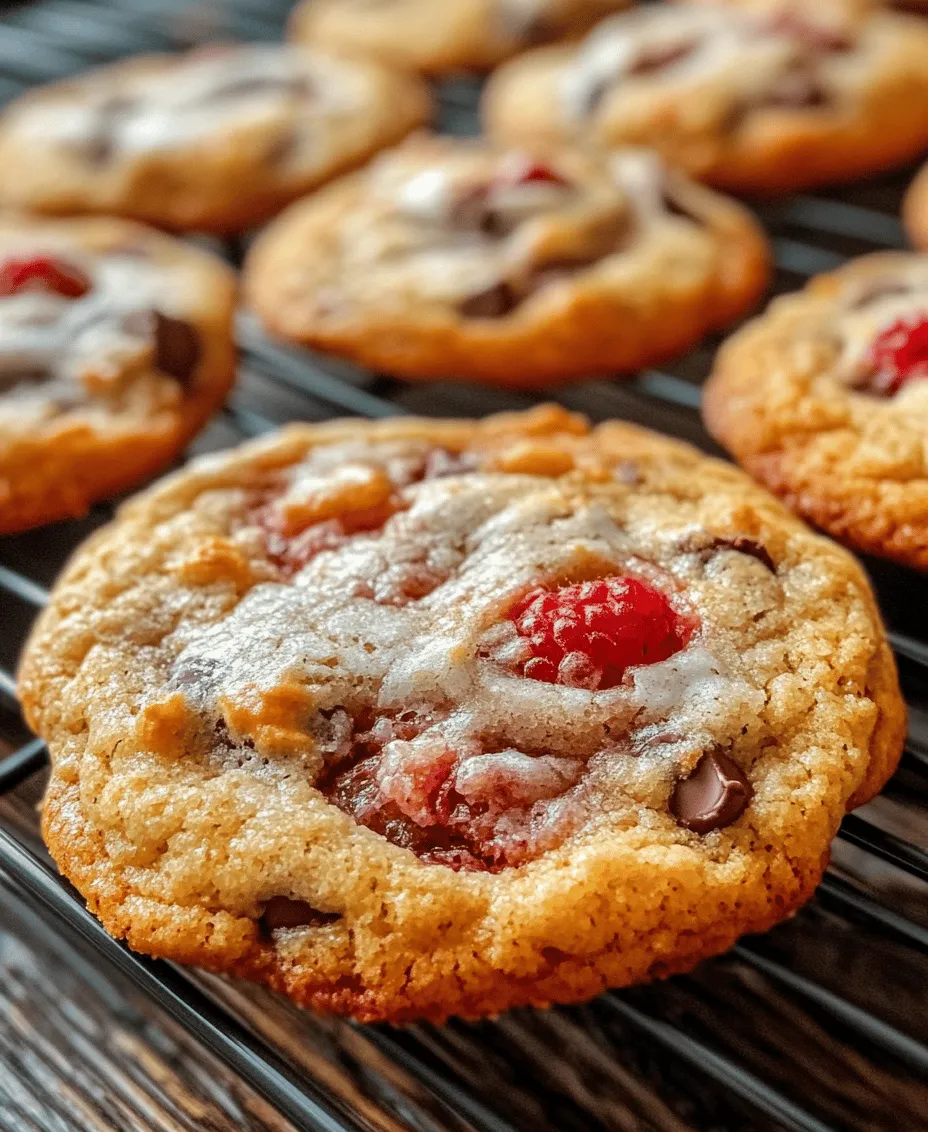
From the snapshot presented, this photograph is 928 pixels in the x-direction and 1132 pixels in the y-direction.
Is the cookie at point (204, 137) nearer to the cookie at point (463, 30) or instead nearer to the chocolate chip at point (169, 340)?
the cookie at point (463, 30)

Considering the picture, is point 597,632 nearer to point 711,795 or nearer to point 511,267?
point 711,795

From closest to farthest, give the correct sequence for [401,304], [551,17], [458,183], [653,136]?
[401,304]
[458,183]
[653,136]
[551,17]

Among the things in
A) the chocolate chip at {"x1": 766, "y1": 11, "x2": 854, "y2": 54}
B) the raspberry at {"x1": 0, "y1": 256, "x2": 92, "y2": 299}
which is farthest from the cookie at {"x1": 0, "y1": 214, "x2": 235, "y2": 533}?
the chocolate chip at {"x1": 766, "y1": 11, "x2": 854, "y2": 54}

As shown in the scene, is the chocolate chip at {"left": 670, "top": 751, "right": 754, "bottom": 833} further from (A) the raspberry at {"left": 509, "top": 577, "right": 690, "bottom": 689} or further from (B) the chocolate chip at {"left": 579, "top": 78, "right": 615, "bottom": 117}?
(B) the chocolate chip at {"left": 579, "top": 78, "right": 615, "bottom": 117}

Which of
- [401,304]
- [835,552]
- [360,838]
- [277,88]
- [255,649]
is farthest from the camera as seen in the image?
[277,88]

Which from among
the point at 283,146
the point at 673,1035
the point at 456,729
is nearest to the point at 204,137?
the point at 283,146

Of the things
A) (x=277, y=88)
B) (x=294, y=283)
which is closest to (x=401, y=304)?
(x=294, y=283)

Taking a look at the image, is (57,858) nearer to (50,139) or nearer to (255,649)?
(255,649)
